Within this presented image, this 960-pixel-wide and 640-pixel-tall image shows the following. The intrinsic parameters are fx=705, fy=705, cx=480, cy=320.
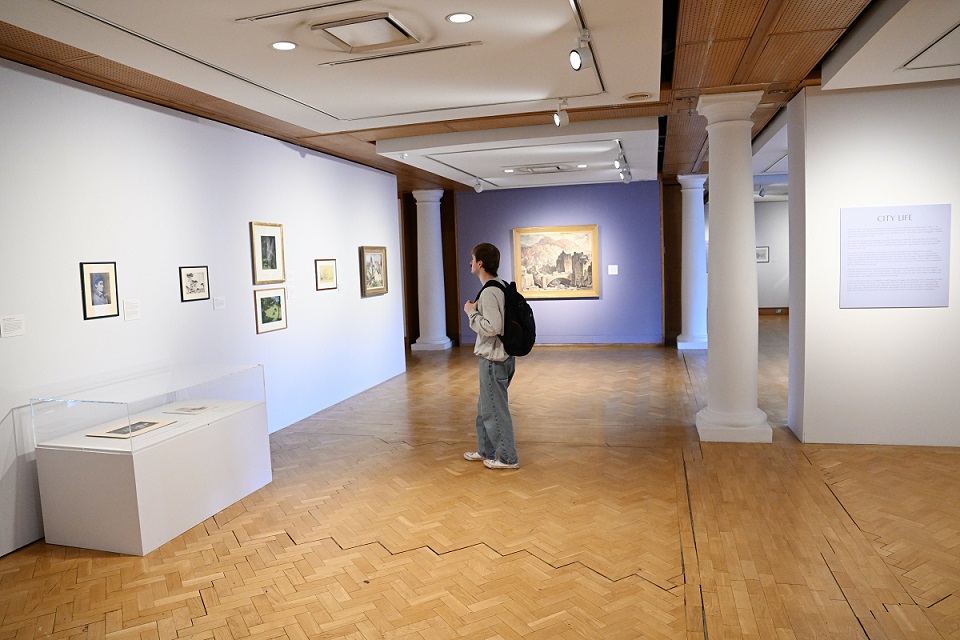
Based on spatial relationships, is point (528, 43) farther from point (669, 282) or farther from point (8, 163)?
point (669, 282)

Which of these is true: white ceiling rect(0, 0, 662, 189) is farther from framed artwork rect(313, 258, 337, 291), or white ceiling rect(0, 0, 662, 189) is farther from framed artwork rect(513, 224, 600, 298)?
framed artwork rect(513, 224, 600, 298)

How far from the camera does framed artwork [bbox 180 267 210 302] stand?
5.99 meters

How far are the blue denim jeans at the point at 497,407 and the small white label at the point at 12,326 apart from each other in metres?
3.15

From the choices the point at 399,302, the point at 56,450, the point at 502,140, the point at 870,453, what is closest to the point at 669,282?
the point at 399,302

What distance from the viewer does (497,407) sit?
223 inches

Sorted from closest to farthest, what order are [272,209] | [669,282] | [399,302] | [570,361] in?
1. [272,209]
2. [399,302]
3. [570,361]
4. [669,282]

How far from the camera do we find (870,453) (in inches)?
233

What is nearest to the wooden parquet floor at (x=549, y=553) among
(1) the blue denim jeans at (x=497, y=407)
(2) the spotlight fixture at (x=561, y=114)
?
(1) the blue denim jeans at (x=497, y=407)

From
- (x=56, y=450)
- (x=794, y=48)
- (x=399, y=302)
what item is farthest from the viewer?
(x=399, y=302)

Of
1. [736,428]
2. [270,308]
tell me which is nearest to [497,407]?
[736,428]

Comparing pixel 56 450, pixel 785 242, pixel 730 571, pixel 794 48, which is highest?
pixel 794 48

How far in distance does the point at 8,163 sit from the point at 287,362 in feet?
11.7

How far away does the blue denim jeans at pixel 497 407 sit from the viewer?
18.4 feet

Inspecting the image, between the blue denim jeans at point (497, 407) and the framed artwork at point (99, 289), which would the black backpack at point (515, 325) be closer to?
the blue denim jeans at point (497, 407)
